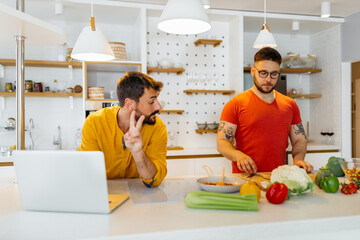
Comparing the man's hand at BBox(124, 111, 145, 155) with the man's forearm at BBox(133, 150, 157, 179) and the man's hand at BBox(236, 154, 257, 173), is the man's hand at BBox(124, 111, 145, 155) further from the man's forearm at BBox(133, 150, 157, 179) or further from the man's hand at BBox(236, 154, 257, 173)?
the man's hand at BBox(236, 154, 257, 173)

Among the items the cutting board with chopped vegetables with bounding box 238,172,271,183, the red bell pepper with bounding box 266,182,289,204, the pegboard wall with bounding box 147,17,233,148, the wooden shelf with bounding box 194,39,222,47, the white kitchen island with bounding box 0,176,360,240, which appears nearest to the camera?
the white kitchen island with bounding box 0,176,360,240

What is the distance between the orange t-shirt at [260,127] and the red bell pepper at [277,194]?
1098 mm

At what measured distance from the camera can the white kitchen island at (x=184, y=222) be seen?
1.03 meters

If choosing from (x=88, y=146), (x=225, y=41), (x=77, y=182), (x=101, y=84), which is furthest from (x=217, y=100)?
(x=77, y=182)

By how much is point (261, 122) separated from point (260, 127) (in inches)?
1.5

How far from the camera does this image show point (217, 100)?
14.3ft

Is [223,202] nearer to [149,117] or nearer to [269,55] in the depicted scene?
[149,117]

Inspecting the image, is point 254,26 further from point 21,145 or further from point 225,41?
point 21,145

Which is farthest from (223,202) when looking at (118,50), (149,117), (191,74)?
(191,74)

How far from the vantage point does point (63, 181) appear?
117cm

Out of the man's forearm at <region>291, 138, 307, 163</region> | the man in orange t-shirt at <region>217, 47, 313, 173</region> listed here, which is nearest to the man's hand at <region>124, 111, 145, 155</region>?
the man in orange t-shirt at <region>217, 47, 313, 173</region>

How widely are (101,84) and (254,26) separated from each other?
2199 mm

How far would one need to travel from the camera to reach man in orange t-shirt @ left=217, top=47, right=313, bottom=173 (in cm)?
244

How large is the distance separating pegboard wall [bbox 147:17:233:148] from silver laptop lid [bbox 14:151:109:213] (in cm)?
300
